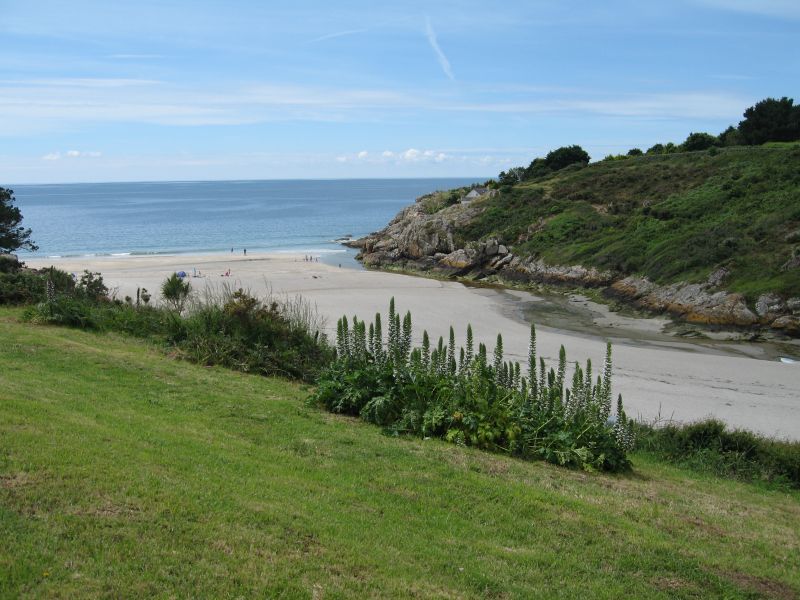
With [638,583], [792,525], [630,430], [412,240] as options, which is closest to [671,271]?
[412,240]

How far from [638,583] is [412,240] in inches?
2110

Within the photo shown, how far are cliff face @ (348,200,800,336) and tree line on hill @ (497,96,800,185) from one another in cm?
1485

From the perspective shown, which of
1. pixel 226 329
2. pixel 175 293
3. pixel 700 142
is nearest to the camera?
pixel 226 329

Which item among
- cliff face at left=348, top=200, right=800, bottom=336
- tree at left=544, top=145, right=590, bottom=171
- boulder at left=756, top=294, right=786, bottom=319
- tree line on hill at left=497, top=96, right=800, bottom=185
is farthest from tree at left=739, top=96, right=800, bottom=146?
boulder at left=756, top=294, right=786, bottom=319

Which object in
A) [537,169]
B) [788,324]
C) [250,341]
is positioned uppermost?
[537,169]

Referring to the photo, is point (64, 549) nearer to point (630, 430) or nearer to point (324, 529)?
point (324, 529)

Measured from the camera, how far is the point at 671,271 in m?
38.6

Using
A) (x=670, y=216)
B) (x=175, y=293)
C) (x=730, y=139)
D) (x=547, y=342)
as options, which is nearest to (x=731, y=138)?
(x=730, y=139)

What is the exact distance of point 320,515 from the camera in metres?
6.53

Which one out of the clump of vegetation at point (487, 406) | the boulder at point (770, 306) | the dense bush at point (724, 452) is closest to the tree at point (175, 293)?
the clump of vegetation at point (487, 406)

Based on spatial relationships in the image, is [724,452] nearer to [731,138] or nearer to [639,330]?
[639,330]

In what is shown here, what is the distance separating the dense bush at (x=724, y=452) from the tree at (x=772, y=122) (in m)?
64.9

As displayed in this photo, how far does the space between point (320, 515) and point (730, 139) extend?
A: 7670 cm

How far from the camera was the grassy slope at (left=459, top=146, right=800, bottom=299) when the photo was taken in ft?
124
